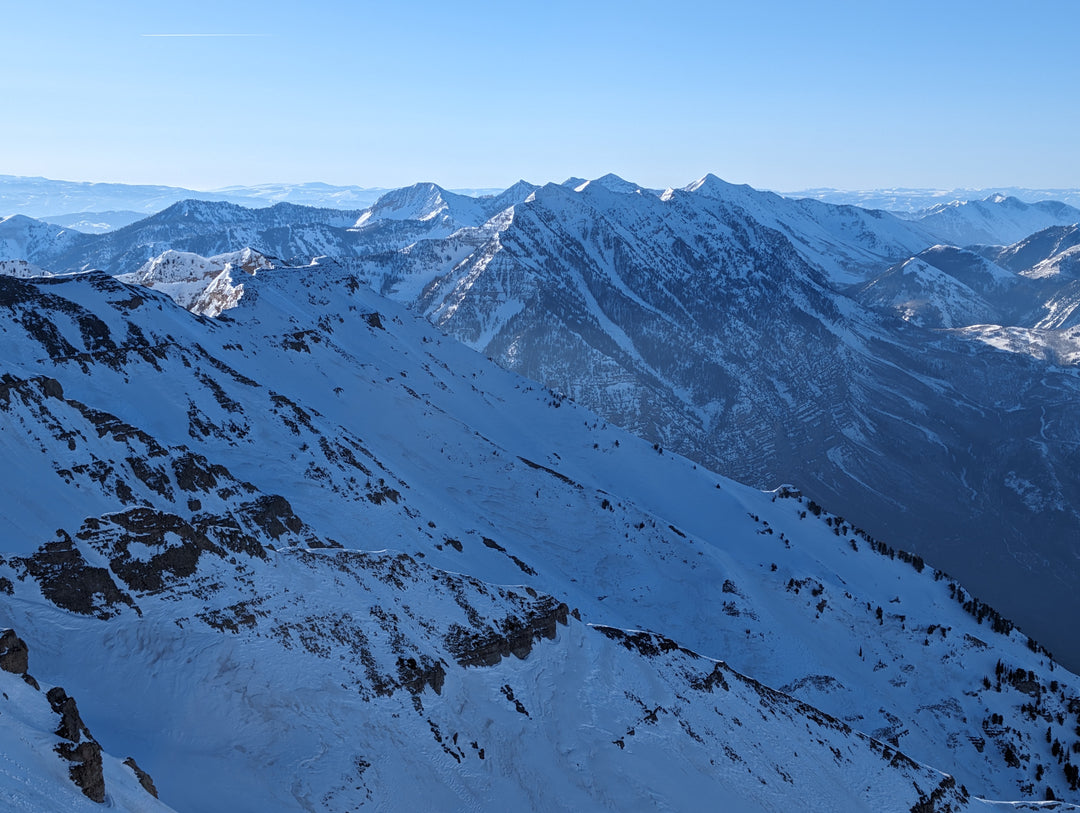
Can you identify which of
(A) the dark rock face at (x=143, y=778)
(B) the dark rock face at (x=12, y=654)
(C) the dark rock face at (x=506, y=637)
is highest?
(B) the dark rock face at (x=12, y=654)

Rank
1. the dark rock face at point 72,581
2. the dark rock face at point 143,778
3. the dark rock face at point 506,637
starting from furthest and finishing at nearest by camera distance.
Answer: the dark rock face at point 506,637 < the dark rock face at point 72,581 < the dark rock face at point 143,778

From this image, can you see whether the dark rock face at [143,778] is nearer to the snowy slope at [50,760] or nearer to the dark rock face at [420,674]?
the snowy slope at [50,760]

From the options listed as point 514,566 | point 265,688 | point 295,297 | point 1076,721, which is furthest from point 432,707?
point 295,297

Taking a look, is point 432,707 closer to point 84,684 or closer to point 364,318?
point 84,684

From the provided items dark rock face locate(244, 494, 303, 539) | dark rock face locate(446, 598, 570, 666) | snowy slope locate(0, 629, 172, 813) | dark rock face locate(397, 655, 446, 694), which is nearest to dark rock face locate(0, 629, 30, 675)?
snowy slope locate(0, 629, 172, 813)

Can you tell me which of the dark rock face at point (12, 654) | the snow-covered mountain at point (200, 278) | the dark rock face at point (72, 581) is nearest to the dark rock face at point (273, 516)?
Result: the dark rock face at point (72, 581)

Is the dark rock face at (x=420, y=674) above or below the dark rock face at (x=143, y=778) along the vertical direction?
below

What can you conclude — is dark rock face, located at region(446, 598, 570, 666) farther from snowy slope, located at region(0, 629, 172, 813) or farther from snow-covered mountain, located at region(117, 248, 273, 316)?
snow-covered mountain, located at region(117, 248, 273, 316)
